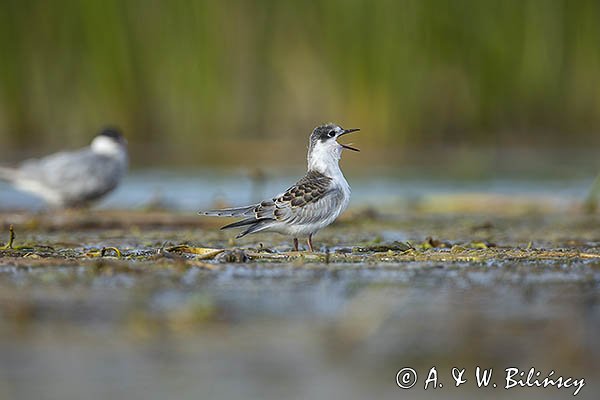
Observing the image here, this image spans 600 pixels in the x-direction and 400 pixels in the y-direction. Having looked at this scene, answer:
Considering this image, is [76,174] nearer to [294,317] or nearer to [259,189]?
[259,189]

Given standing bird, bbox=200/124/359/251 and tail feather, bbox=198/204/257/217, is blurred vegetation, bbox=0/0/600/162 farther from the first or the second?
tail feather, bbox=198/204/257/217

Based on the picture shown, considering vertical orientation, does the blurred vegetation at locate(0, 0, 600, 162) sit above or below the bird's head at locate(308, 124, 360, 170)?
above

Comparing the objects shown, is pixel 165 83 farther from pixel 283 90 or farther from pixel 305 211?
pixel 305 211

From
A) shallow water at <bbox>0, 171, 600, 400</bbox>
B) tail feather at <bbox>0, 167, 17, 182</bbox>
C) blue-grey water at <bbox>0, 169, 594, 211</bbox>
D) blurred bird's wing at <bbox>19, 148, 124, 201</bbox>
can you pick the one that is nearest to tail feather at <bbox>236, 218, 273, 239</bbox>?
shallow water at <bbox>0, 171, 600, 400</bbox>

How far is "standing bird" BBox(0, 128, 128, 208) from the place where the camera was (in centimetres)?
1023

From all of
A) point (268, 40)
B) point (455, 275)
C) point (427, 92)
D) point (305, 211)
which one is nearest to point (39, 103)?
point (268, 40)

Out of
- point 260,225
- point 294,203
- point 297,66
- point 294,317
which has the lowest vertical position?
point 294,317

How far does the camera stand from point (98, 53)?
13688 mm

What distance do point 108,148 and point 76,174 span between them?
56 centimetres

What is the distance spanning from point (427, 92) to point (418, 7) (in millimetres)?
1594

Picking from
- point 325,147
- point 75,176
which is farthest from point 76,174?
point 325,147

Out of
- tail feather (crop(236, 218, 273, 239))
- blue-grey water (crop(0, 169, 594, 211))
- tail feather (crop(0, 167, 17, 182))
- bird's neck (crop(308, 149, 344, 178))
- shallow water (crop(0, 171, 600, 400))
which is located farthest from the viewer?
tail feather (crop(0, 167, 17, 182))

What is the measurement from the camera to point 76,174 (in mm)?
10250

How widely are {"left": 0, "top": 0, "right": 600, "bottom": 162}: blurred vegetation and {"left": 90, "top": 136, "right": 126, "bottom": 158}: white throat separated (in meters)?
3.16
